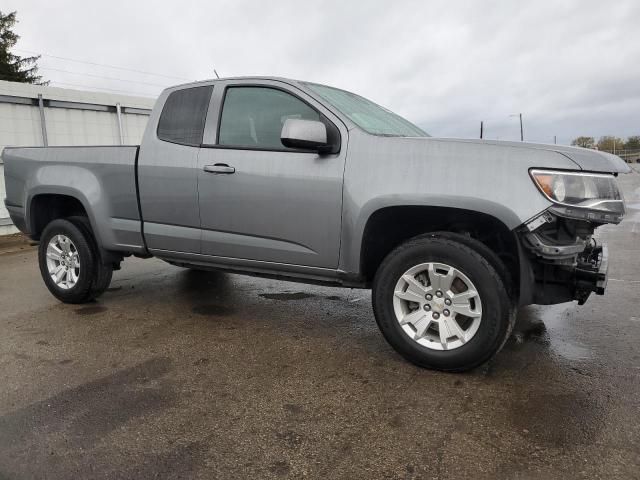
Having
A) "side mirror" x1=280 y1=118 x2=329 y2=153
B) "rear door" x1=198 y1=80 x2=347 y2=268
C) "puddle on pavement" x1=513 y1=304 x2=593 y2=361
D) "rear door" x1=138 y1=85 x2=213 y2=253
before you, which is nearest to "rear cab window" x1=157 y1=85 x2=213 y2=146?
"rear door" x1=138 y1=85 x2=213 y2=253

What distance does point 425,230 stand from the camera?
3393 millimetres

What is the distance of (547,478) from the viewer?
6.76 ft

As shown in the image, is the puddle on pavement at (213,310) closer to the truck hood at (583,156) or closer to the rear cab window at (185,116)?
the rear cab window at (185,116)

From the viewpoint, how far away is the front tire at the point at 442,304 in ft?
9.55

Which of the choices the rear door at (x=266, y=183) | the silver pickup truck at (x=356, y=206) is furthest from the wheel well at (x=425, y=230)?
the rear door at (x=266, y=183)

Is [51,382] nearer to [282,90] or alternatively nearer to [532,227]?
[282,90]

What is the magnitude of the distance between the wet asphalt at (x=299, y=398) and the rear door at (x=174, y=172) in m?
0.78

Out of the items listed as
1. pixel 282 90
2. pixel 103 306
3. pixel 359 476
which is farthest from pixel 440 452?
pixel 103 306

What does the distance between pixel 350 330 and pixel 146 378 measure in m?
1.60

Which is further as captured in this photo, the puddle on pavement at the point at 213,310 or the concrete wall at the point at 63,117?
the concrete wall at the point at 63,117

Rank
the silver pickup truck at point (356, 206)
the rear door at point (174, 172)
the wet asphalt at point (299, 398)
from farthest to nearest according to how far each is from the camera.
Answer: the rear door at point (174, 172) < the silver pickup truck at point (356, 206) < the wet asphalt at point (299, 398)

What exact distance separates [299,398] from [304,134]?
64.2 inches

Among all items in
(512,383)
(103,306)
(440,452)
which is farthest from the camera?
(103,306)

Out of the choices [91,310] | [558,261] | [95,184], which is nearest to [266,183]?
[95,184]
